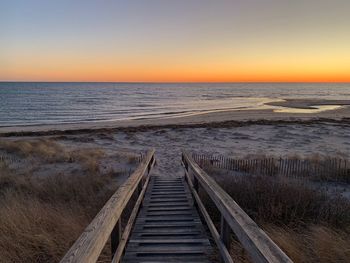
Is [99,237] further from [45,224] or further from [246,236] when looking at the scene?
[45,224]

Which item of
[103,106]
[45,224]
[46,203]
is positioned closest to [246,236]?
[45,224]

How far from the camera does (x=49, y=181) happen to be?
9680 millimetres

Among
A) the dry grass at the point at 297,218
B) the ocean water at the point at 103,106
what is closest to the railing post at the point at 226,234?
the dry grass at the point at 297,218

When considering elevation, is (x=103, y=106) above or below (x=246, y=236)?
below

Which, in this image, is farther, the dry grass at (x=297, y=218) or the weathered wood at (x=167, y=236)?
the dry grass at (x=297, y=218)

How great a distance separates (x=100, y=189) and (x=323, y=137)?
1888 centimetres

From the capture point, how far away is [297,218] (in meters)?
6.21

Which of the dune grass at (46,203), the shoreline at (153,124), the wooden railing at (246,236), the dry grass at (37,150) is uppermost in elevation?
the wooden railing at (246,236)

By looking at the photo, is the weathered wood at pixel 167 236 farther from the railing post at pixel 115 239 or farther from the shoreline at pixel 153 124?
the shoreline at pixel 153 124

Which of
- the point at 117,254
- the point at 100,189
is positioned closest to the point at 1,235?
the point at 117,254

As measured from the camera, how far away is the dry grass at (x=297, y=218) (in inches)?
168

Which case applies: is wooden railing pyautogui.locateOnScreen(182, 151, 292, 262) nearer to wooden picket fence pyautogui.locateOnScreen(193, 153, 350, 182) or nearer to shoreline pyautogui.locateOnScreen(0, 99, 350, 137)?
wooden picket fence pyautogui.locateOnScreen(193, 153, 350, 182)

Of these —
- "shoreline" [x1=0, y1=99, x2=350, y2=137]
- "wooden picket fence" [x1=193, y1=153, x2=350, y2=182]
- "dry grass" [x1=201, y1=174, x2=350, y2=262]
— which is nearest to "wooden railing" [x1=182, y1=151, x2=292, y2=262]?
"dry grass" [x1=201, y1=174, x2=350, y2=262]

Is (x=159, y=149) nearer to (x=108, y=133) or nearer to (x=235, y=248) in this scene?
(x=108, y=133)
